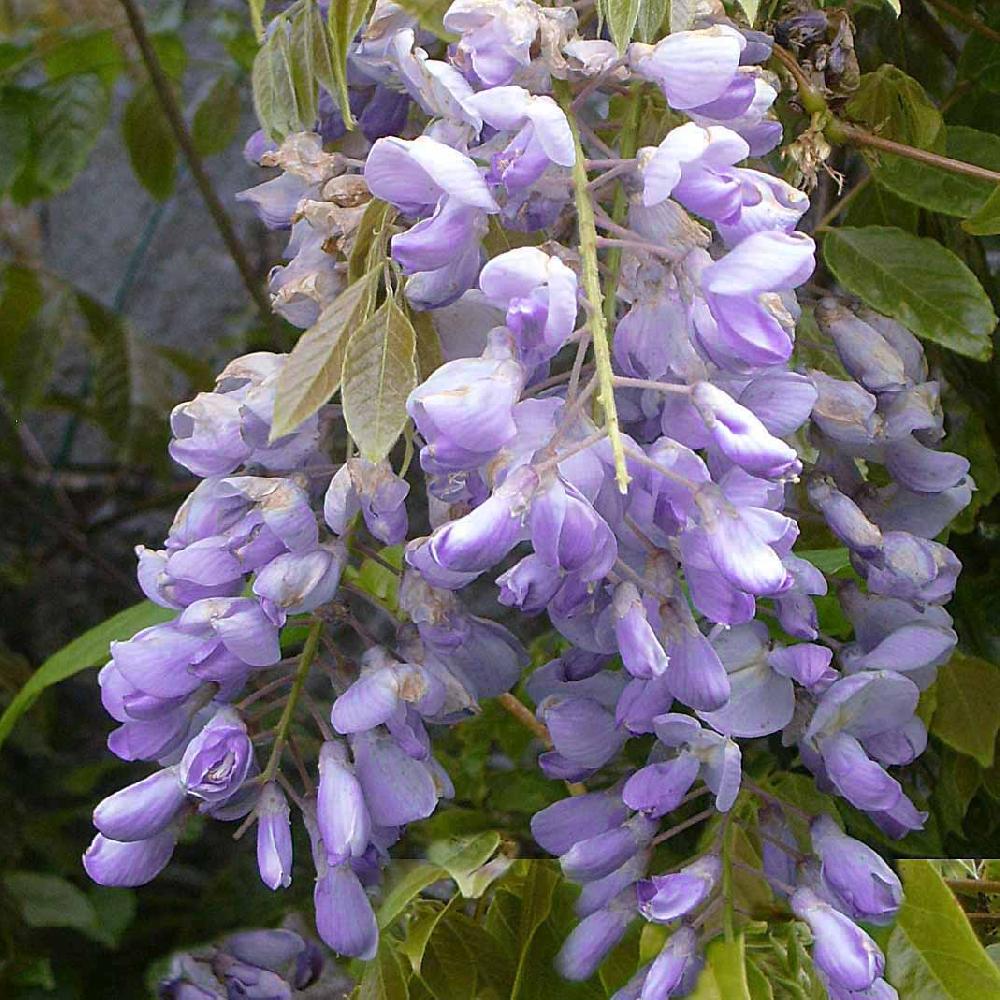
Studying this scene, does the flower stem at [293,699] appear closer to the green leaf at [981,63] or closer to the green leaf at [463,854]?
the green leaf at [463,854]

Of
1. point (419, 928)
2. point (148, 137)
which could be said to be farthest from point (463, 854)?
point (148, 137)

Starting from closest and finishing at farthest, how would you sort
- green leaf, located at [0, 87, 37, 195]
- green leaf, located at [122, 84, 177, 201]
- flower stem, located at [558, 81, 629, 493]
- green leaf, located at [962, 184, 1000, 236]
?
flower stem, located at [558, 81, 629, 493] → green leaf, located at [962, 184, 1000, 236] → green leaf, located at [0, 87, 37, 195] → green leaf, located at [122, 84, 177, 201]

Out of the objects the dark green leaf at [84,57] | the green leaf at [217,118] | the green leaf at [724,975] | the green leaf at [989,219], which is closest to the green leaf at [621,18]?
the green leaf at [989,219]

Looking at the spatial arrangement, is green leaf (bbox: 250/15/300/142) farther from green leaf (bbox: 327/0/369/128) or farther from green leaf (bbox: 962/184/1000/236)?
green leaf (bbox: 962/184/1000/236)

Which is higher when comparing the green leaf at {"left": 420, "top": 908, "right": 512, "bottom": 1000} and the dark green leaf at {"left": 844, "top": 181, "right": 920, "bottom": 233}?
the dark green leaf at {"left": 844, "top": 181, "right": 920, "bottom": 233}

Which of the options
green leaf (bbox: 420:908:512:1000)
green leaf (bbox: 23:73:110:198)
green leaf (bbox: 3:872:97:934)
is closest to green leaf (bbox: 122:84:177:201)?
green leaf (bbox: 23:73:110:198)

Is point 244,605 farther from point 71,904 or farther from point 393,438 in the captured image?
point 71,904

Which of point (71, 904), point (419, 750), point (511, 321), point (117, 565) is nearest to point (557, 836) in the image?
point (419, 750)
